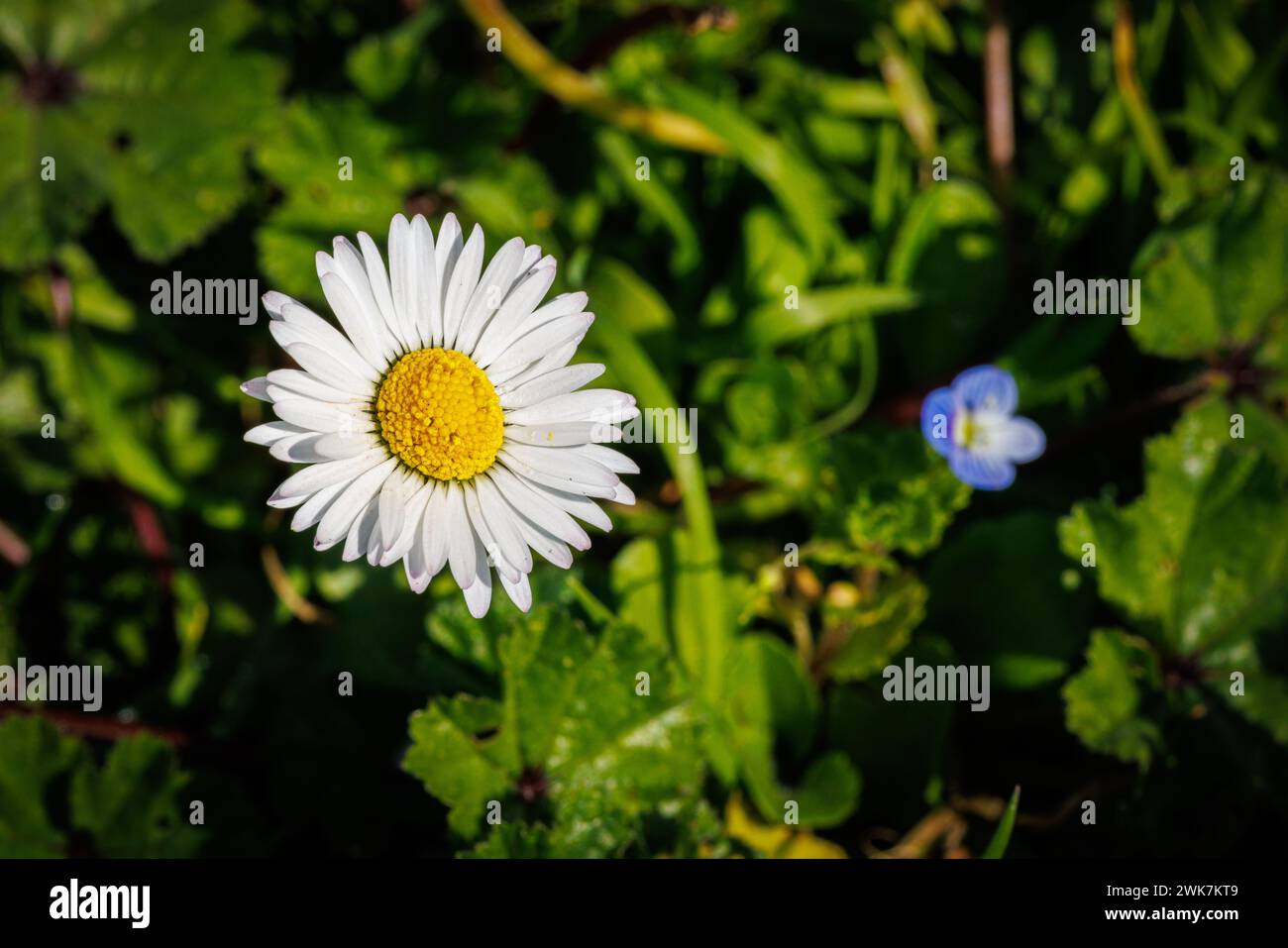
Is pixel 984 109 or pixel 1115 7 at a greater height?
pixel 1115 7

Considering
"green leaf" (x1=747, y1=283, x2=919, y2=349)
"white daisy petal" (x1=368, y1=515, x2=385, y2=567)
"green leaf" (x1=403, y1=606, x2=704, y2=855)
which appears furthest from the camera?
"green leaf" (x1=747, y1=283, x2=919, y2=349)

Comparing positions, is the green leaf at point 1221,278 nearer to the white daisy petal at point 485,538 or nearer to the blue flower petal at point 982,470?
the blue flower petal at point 982,470

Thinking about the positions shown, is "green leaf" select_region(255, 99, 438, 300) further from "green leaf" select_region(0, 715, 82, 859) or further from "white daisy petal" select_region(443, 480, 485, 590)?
"green leaf" select_region(0, 715, 82, 859)

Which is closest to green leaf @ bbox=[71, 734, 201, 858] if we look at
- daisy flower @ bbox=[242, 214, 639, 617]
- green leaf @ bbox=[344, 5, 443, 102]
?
daisy flower @ bbox=[242, 214, 639, 617]

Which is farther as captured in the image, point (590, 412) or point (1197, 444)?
point (1197, 444)
